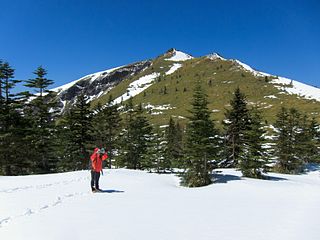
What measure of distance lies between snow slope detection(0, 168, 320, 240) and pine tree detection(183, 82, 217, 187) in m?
3.71

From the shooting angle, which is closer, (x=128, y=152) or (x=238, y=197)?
(x=238, y=197)

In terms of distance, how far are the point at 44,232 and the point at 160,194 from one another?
6.92 metres

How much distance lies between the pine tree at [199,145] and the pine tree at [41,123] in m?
18.7

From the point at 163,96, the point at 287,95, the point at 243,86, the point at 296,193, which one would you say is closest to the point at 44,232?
the point at 296,193

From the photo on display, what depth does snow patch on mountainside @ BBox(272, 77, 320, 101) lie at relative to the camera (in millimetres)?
121700

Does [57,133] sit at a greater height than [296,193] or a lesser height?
greater

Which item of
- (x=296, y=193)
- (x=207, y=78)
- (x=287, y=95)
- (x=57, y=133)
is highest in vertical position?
(x=207, y=78)

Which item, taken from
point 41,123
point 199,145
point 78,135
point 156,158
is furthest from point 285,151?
point 41,123

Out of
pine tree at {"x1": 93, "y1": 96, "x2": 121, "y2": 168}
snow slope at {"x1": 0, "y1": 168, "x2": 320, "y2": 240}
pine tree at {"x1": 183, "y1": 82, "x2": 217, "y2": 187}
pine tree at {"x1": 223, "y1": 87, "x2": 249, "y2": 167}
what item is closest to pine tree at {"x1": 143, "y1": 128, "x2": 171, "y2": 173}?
pine tree at {"x1": 183, "y1": 82, "x2": 217, "y2": 187}

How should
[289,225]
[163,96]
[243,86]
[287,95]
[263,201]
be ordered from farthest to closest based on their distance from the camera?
[163,96], [243,86], [287,95], [263,201], [289,225]

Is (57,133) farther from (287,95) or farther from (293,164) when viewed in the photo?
(287,95)

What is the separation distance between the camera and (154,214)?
30.2 feet

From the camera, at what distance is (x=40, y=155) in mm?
32375

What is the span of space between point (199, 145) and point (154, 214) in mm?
9143
